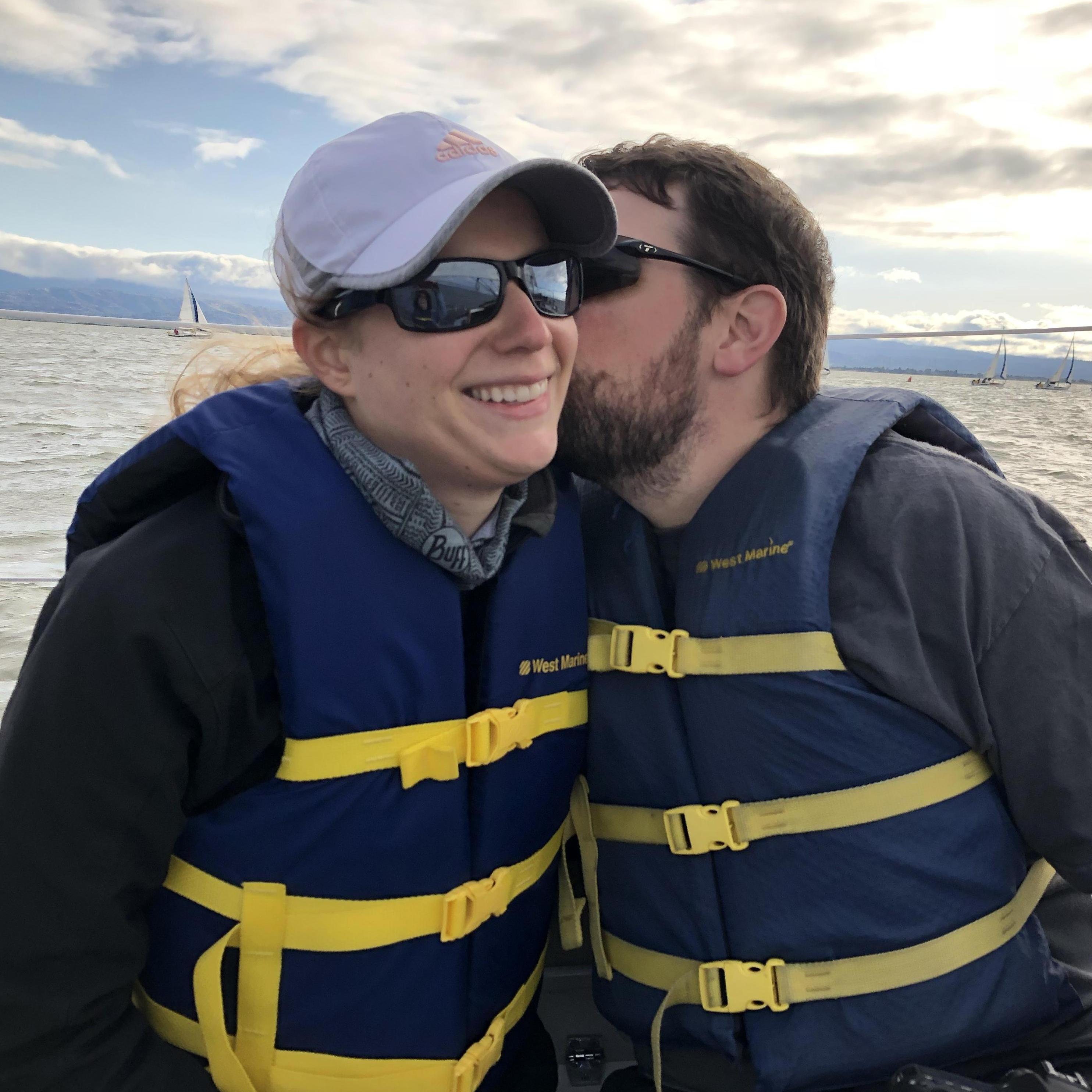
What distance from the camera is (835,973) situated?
67.5 inches

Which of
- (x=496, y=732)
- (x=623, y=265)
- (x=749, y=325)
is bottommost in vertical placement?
(x=496, y=732)

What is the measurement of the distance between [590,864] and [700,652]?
0.55 m

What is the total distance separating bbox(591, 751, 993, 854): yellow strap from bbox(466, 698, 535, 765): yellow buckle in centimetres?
37

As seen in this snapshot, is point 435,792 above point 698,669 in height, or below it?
below

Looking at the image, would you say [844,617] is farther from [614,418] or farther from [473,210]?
[473,210]

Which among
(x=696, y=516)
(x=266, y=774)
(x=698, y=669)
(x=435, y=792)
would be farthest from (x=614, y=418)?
(x=266, y=774)

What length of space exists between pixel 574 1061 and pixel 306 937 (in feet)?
3.90

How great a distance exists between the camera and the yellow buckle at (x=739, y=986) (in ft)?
5.67

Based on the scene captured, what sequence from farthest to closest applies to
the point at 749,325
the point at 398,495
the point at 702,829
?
1. the point at 749,325
2. the point at 702,829
3. the point at 398,495

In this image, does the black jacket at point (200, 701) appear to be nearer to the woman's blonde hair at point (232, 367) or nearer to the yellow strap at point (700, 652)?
the yellow strap at point (700, 652)

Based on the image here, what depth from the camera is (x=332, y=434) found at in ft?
5.17

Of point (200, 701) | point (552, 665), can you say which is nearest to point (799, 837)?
point (552, 665)

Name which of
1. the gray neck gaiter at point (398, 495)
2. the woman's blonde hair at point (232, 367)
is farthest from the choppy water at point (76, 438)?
the gray neck gaiter at point (398, 495)

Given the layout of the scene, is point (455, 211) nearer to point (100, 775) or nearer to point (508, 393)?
point (508, 393)
